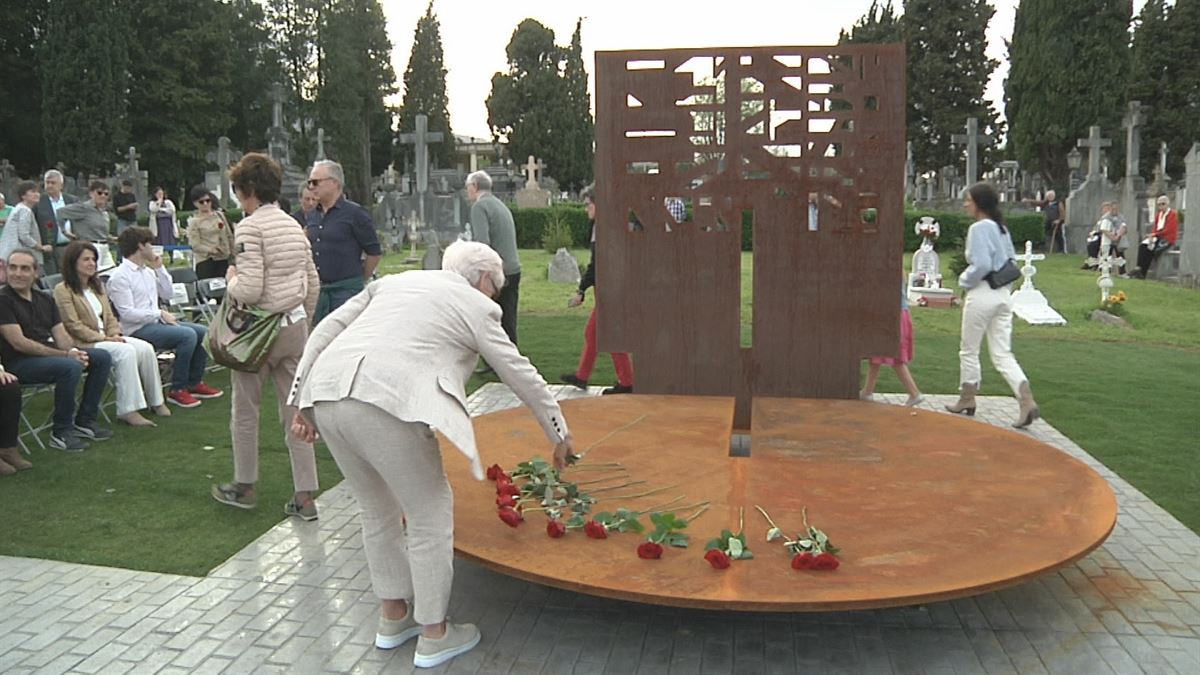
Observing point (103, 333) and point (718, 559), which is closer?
point (718, 559)

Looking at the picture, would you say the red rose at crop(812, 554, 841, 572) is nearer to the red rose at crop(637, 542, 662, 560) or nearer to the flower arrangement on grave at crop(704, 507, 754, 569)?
the flower arrangement on grave at crop(704, 507, 754, 569)

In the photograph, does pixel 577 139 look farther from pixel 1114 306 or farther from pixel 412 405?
pixel 412 405

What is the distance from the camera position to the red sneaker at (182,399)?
8.14 m

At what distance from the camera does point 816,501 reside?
4.52m

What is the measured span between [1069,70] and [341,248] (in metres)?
35.2

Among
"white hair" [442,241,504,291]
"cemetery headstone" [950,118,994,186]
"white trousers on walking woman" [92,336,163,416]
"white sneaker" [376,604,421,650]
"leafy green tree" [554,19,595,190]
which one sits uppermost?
"leafy green tree" [554,19,595,190]

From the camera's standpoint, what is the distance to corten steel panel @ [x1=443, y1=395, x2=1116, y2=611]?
3.63m

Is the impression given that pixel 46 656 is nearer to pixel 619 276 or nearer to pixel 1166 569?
pixel 619 276

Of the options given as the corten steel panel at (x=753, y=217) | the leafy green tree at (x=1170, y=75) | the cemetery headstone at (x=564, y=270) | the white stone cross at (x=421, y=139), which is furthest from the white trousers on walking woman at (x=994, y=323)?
the leafy green tree at (x=1170, y=75)

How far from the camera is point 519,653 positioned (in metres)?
3.79

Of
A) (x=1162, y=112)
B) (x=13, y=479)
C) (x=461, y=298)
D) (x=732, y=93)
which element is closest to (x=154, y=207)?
(x=13, y=479)

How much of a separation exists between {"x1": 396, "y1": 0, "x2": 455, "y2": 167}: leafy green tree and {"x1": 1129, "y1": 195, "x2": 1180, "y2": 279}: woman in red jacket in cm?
3840

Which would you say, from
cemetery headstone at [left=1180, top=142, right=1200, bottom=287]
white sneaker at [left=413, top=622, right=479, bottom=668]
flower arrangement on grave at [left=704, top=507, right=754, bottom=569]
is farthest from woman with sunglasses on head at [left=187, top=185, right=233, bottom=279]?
cemetery headstone at [left=1180, top=142, right=1200, bottom=287]

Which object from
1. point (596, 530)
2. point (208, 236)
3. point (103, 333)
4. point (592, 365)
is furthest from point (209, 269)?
point (596, 530)
